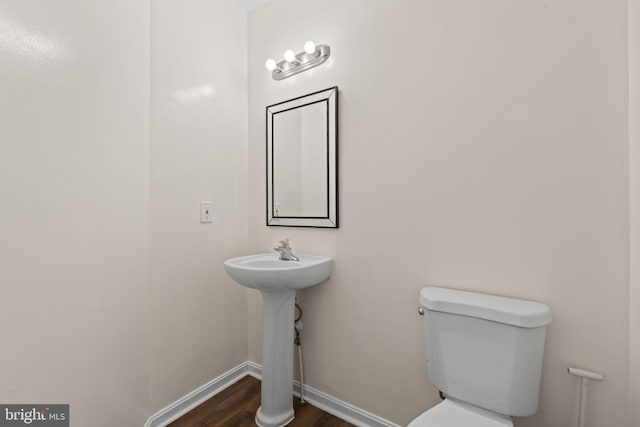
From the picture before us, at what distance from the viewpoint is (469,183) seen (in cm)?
114

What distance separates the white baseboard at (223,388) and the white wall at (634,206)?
90 cm

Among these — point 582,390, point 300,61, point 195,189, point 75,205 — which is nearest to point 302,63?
point 300,61

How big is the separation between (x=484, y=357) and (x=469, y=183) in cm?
64

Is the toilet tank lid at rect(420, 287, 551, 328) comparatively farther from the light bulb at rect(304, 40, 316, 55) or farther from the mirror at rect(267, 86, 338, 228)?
the light bulb at rect(304, 40, 316, 55)

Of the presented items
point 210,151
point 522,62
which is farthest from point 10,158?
point 522,62

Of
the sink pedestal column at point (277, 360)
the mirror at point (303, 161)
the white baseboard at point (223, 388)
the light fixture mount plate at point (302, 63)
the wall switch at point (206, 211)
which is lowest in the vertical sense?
the white baseboard at point (223, 388)

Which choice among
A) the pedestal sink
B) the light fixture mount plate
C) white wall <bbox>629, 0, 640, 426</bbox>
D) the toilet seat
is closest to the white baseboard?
the pedestal sink

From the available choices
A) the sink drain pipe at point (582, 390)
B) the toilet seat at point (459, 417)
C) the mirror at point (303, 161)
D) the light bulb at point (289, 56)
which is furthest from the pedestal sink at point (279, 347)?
the light bulb at point (289, 56)

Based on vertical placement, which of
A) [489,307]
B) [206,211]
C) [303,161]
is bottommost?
[489,307]

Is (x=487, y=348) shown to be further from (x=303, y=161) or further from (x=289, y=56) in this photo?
(x=289, y=56)

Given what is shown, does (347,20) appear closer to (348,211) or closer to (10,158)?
(348,211)

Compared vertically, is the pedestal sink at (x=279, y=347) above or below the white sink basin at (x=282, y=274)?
below

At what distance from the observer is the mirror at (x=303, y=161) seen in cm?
151

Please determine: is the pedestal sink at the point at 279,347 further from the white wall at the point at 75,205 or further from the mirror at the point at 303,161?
the white wall at the point at 75,205
